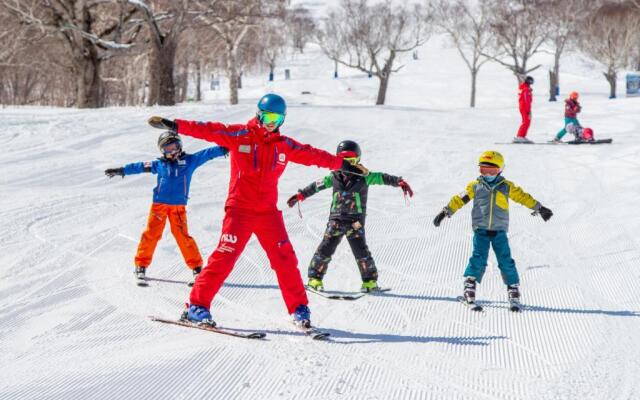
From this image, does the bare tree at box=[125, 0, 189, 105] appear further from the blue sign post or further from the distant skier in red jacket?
the blue sign post

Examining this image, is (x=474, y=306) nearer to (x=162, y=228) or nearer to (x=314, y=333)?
(x=314, y=333)

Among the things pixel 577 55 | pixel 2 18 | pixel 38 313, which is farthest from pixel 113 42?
pixel 577 55

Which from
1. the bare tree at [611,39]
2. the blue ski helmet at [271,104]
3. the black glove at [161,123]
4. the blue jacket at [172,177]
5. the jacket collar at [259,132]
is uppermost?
the bare tree at [611,39]

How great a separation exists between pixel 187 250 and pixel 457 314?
252cm

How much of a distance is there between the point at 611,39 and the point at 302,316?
4191 centimetres

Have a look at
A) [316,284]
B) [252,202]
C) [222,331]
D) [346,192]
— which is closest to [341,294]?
[316,284]

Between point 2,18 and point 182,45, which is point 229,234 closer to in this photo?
point 2,18

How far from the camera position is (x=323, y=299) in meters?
5.80

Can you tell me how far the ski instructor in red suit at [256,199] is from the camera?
15.1 ft

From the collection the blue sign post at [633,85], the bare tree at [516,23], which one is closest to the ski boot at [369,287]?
the blue sign post at [633,85]

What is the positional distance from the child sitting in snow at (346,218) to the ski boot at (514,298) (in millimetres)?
1187

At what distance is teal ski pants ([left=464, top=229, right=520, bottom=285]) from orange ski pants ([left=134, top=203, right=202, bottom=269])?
2.52 meters

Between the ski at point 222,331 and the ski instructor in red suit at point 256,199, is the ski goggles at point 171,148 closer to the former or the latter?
the ski instructor in red suit at point 256,199

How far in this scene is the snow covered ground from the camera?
13.2ft
